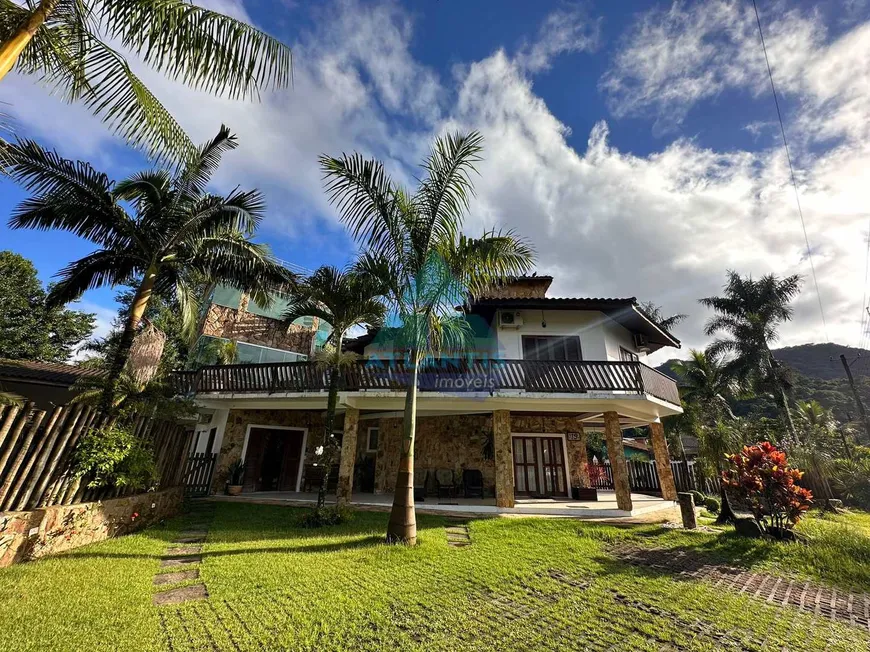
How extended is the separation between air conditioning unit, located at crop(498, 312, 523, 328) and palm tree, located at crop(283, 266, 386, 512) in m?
5.62

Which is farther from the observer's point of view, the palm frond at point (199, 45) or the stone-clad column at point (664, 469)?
the stone-clad column at point (664, 469)

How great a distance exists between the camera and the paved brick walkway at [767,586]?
186 inches

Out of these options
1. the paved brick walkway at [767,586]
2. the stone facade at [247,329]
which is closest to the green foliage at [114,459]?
the paved brick walkway at [767,586]

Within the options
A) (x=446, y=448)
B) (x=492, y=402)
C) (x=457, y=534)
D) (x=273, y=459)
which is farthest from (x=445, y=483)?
(x=273, y=459)

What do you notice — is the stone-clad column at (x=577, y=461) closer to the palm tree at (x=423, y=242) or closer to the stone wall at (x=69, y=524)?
the palm tree at (x=423, y=242)

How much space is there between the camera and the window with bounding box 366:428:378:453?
15.8 m

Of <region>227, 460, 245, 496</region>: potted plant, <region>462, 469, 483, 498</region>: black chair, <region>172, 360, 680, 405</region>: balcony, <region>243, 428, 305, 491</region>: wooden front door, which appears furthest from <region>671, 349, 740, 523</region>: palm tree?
<region>227, 460, 245, 496</region>: potted plant

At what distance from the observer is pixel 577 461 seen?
14.0 m

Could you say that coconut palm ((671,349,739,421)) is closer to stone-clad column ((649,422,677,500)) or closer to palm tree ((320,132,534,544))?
stone-clad column ((649,422,677,500))

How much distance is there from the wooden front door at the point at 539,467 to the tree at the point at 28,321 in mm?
26748

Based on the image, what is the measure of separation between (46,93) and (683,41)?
9820 millimetres

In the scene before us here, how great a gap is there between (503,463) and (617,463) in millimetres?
3401

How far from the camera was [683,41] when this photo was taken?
21.6ft

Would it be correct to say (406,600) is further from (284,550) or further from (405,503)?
(284,550)
